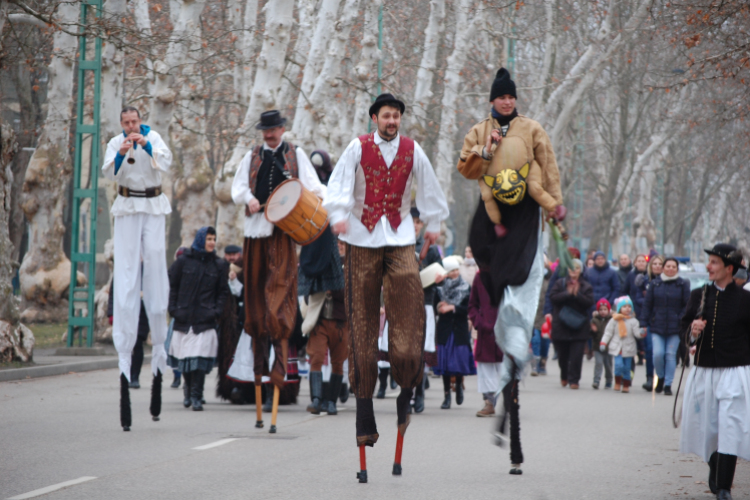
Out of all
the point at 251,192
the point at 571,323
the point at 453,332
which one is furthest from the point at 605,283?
the point at 251,192

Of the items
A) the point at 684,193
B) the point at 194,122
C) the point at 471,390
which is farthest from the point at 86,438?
the point at 684,193

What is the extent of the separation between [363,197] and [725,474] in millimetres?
3012

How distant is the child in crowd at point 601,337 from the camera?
17234mm

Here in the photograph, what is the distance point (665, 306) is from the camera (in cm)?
1587

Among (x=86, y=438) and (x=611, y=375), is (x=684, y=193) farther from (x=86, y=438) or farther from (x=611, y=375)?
(x=86, y=438)

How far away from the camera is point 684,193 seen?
58.8 m

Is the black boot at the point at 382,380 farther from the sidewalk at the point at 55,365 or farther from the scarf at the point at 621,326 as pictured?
the sidewalk at the point at 55,365

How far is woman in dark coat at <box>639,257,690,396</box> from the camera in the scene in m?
15.8

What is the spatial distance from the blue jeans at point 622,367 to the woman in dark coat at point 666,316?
0.57 metres

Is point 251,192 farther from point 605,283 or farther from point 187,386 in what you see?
point 605,283

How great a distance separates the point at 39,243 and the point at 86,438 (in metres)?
17.8

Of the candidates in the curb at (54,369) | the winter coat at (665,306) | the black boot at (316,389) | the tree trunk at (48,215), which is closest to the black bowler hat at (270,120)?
the black boot at (316,389)

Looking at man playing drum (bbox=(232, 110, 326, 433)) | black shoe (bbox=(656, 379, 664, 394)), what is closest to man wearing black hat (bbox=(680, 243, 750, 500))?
man playing drum (bbox=(232, 110, 326, 433))

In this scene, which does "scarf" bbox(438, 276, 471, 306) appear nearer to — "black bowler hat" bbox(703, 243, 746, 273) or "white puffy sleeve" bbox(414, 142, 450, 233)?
"white puffy sleeve" bbox(414, 142, 450, 233)
